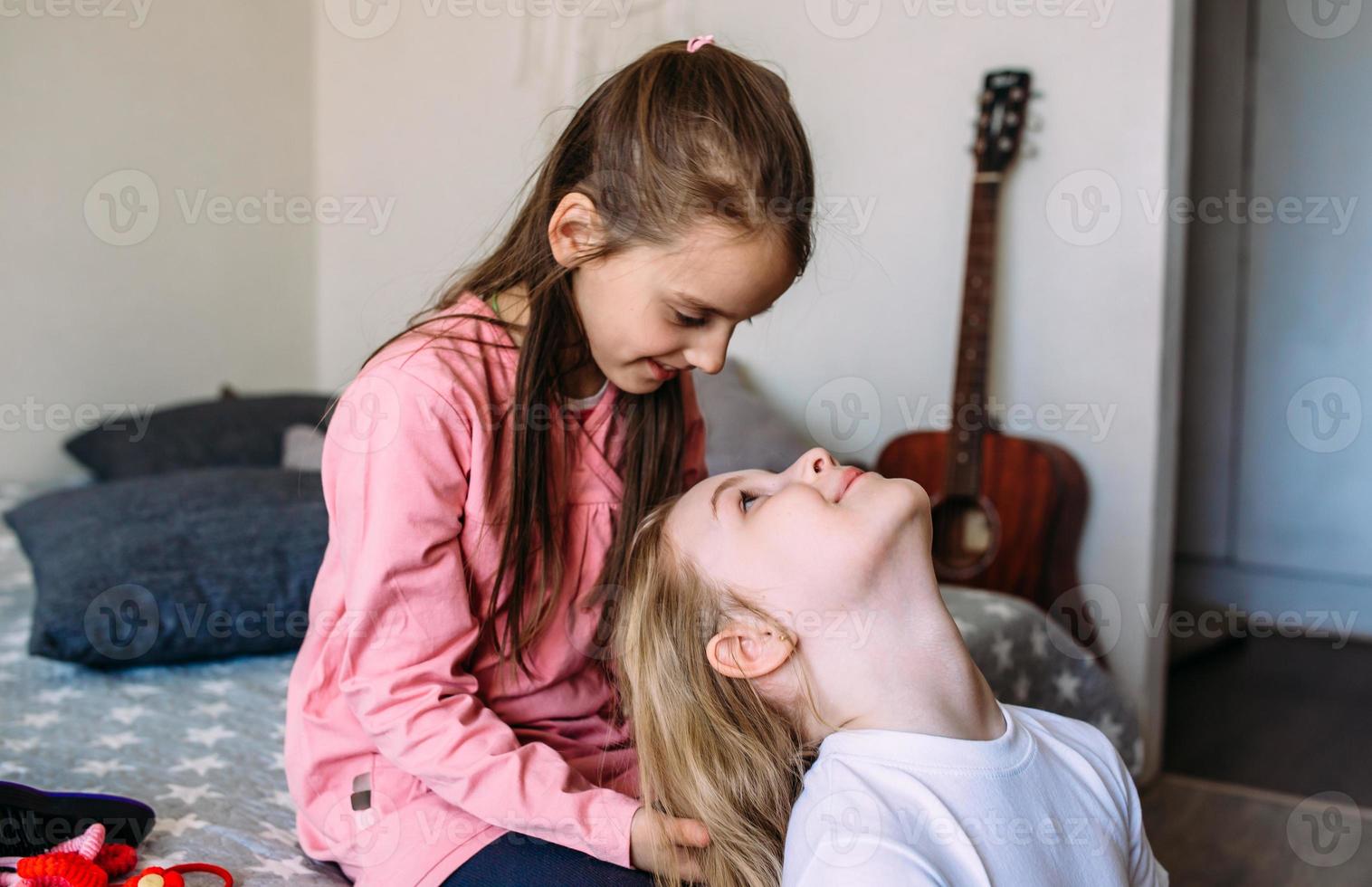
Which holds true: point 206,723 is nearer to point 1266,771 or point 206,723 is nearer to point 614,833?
point 614,833

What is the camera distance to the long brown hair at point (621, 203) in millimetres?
1040

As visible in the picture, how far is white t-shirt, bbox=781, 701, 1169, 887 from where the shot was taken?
0.85m

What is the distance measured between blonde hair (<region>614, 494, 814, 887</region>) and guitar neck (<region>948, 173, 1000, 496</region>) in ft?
4.04

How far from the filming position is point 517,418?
112 cm

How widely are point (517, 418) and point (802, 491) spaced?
0.97ft

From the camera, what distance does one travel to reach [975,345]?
2.18 m

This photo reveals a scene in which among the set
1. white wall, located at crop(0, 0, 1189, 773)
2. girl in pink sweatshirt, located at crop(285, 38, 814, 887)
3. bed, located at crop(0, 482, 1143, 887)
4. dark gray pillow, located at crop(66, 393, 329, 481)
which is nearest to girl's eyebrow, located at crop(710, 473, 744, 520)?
girl in pink sweatshirt, located at crop(285, 38, 814, 887)

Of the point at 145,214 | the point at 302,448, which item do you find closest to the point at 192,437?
the point at 302,448

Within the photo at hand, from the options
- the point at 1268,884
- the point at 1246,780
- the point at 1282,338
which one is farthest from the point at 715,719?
the point at 1282,338

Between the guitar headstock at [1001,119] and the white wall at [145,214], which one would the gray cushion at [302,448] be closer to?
the white wall at [145,214]

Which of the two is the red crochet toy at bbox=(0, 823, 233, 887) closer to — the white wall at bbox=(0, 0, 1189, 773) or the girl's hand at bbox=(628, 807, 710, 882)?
the girl's hand at bbox=(628, 807, 710, 882)

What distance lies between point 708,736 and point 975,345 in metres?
1.35

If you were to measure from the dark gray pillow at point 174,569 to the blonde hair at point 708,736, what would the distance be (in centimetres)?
90

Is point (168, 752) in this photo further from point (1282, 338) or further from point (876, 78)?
point (1282, 338)
